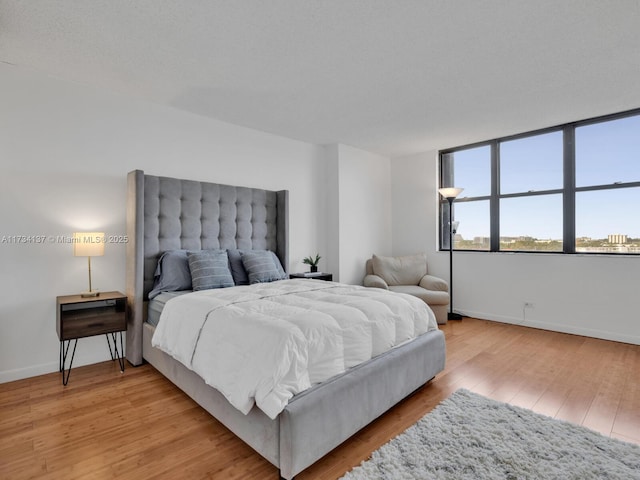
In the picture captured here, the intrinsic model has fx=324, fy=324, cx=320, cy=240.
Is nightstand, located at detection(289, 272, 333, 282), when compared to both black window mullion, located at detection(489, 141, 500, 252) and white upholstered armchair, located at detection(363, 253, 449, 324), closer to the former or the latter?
white upholstered armchair, located at detection(363, 253, 449, 324)

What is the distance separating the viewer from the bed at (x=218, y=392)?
1.57 meters

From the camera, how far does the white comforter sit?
1580mm

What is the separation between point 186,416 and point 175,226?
1894 mm

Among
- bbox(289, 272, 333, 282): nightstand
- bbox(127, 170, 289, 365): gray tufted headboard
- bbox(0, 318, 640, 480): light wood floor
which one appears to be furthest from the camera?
bbox(289, 272, 333, 282): nightstand

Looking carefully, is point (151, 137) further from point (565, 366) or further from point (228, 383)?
point (565, 366)

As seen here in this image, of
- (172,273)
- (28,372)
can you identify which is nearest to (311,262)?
(172,273)

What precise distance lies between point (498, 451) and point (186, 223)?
10.5 ft

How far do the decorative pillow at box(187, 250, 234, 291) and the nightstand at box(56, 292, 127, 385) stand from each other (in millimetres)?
632

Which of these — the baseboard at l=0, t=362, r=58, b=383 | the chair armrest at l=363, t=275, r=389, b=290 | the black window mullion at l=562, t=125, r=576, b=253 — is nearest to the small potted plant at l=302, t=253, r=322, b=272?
the chair armrest at l=363, t=275, r=389, b=290

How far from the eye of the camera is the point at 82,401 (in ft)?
7.72

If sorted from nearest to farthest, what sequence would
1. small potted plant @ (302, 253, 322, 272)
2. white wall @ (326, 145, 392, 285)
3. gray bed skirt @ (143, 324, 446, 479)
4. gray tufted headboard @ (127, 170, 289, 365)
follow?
gray bed skirt @ (143, 324, 446, 479) → gray tufted headboard @ (127, 170, 289, 365) → small potted plant @ (302, 253, 322, 272) → white wall @ (326, 145, 392, 285)

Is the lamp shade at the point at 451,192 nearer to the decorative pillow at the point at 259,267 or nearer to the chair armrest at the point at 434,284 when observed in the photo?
the chair armrest at the point at 434,284

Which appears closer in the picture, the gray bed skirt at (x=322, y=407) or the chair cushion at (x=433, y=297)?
the gray bed skirt at (x=322, y=407)

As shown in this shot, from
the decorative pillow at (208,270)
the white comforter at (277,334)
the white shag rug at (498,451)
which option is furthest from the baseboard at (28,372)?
the white shag rug at (498,451)
